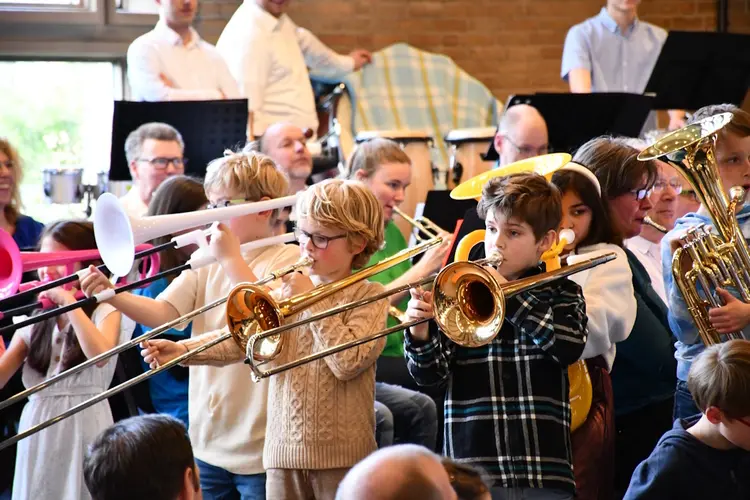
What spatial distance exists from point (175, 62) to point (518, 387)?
15.1 feet

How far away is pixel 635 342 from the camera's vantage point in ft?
11.8

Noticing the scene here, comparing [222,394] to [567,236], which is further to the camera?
[222,394]

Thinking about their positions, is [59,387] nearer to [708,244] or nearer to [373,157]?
[373,157]

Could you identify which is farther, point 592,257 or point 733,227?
point 733,227

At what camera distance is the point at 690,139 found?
3.09 meters

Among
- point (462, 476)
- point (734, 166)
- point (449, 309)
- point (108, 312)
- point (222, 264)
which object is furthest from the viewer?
point (108, 312)

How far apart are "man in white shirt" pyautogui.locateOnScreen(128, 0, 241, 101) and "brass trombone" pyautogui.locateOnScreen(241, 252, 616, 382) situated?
404cm

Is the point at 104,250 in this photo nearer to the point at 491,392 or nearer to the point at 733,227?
the point at 491,392

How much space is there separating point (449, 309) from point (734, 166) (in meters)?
1.28

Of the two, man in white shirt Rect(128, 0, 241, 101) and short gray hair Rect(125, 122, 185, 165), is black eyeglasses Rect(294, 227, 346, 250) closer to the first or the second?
short gray hair Rect(125, 122, 185, 165)

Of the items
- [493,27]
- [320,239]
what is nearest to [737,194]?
[320,239]

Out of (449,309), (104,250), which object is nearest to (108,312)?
(104,250)

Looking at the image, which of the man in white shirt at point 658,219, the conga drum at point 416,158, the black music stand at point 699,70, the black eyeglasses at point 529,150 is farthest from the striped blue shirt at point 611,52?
the man in white shirt at point 658,219

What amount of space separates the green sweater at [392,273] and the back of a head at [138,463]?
2.01m
